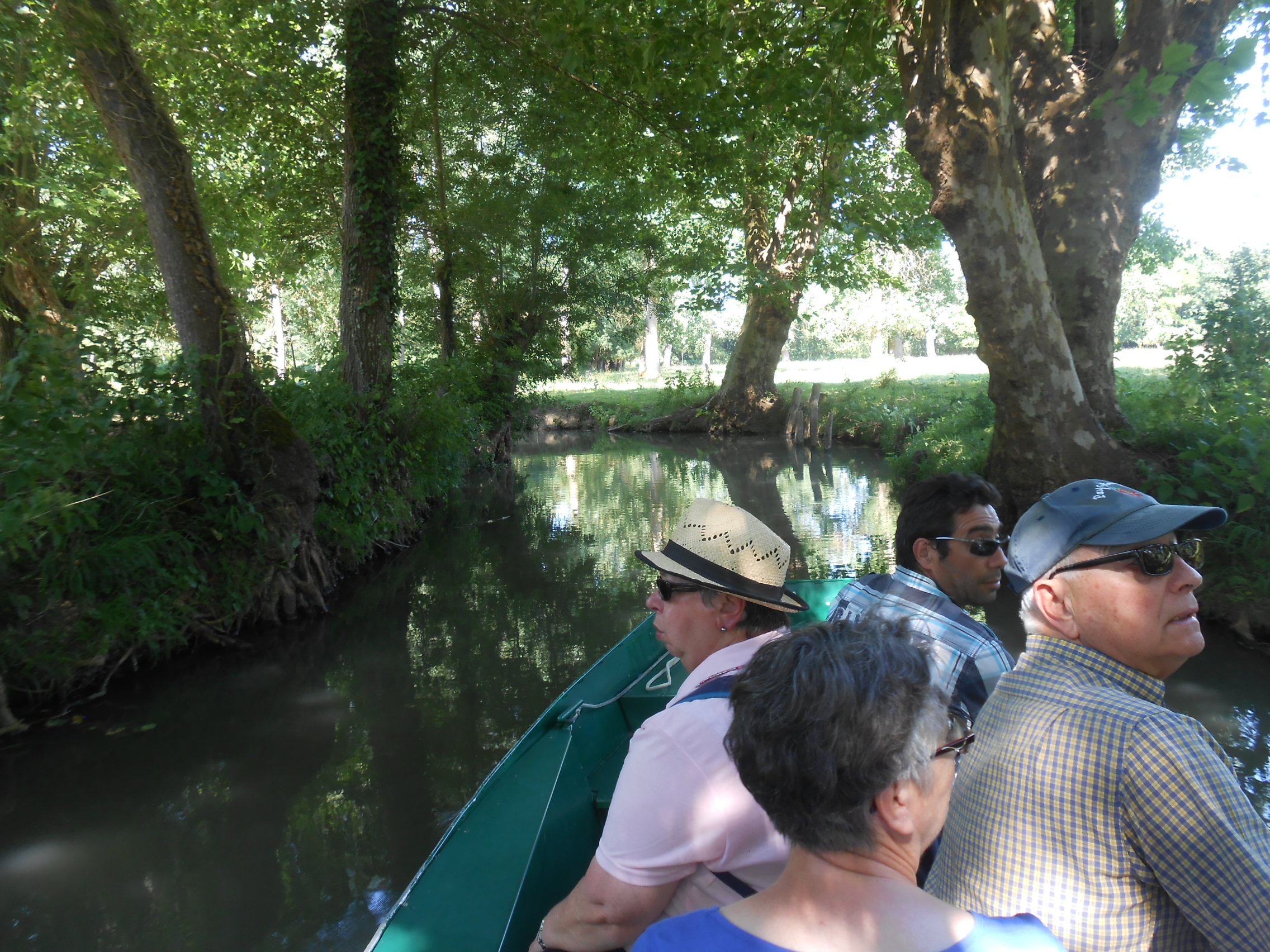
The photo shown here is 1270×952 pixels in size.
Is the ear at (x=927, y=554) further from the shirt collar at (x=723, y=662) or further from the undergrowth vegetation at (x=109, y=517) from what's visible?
the undergrowth vegetation at (x=109, y=517)

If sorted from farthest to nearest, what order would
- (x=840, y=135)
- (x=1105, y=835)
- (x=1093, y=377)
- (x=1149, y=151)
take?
(x=840, y=135)
(x=1093, y=377)
(x=1149, y=151)
(x=1105, y=835)

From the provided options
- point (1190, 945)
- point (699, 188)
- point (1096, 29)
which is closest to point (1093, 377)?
point (1096, 29)

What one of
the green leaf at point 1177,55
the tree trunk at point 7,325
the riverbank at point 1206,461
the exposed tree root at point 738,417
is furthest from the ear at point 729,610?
the exposed tree root at point 738,417

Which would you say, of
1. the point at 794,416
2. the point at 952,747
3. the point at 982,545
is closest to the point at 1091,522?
the point at 952,747

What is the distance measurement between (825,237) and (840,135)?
6.81 m

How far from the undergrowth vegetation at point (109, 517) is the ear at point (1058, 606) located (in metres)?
4.97

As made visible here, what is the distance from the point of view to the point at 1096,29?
8094 mm

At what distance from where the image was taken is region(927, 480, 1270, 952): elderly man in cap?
1.28m

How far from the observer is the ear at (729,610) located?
2.24 m

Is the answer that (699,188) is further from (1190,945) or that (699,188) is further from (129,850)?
(1190,945)

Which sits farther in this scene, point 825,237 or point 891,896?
point 825,237

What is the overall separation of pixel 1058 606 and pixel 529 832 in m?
1.60

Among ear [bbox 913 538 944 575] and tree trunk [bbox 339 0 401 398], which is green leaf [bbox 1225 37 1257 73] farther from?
tree trunk [bbox 339 0 401 398]

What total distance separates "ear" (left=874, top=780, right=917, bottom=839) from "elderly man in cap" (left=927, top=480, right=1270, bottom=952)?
0.40m
